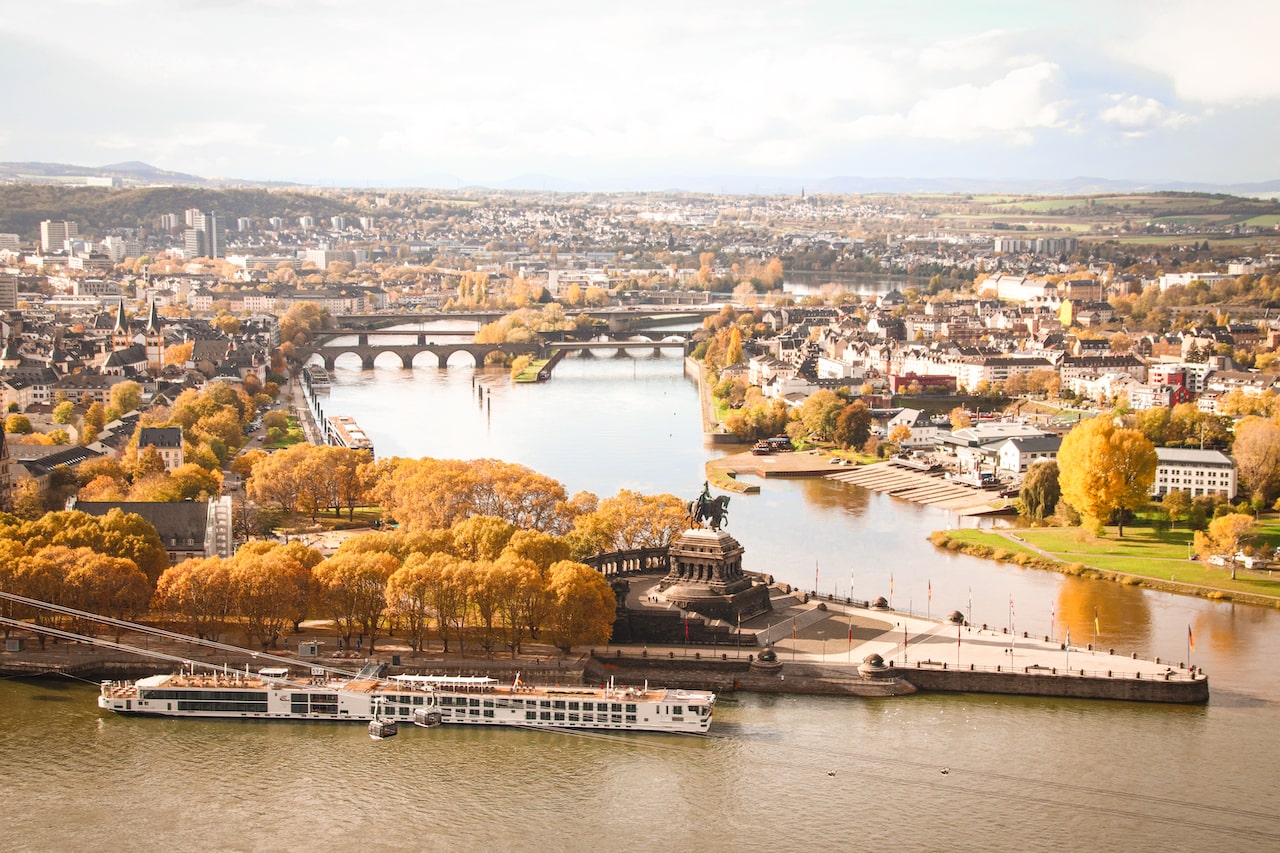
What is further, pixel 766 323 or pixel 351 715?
pixel 766 323

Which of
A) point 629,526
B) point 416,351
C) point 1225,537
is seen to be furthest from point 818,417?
point 416,351

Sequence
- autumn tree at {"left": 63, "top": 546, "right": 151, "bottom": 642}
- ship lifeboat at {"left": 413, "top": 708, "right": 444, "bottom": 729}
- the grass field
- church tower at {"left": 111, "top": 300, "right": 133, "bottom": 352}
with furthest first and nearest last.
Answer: church tower at {"left": 111, "top": 300, "right": 133, "bottom": 352} < the grass field < autumn tree at {"left": 63, "top": 546, "right": 151, "bottom": 642} < ship lifeboat at {"left": 413, "top": 708, "right": 444, "bottom": 729}

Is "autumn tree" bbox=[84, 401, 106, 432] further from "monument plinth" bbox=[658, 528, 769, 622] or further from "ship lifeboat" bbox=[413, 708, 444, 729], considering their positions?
"ship lifeboat" bbox=[413, 708, 444, 729]

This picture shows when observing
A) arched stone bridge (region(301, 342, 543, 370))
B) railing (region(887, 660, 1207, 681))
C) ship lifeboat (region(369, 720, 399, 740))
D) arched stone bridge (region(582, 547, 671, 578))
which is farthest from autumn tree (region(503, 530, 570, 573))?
arched stone bridge (region(301, 342, 543, 370))

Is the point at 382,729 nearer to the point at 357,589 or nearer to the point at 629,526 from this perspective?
the point at 357,589

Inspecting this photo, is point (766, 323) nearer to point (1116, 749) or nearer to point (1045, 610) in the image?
point (1045, 610)

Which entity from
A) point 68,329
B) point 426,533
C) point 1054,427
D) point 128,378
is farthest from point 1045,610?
point 68,329
